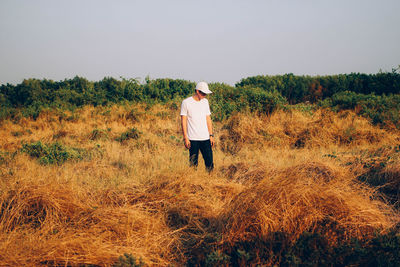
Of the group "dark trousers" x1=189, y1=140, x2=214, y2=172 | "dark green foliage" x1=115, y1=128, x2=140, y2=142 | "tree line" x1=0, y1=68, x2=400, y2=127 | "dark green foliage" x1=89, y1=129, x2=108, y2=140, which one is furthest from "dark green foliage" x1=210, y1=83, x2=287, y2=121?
"dark trousers" x1=189, y1=140, x2=214, y2=172

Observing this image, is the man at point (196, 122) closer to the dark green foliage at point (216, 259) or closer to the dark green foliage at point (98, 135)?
the dark green foliage at point (216, 259)

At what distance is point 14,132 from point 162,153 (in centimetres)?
691

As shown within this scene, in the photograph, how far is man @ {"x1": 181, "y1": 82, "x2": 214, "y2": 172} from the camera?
15.1 feet

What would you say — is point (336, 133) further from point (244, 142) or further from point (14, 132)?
point (14, 132)

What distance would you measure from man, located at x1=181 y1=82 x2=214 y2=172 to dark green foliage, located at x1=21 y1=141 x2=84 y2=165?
3447mm

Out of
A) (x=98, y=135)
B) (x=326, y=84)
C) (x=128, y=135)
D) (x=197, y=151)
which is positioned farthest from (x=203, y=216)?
(x=326, y=84)

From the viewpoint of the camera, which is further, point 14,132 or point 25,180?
point 14,132

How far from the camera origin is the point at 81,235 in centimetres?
287

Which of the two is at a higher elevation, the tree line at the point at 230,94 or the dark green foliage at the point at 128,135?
the tree line at the point at 230,94

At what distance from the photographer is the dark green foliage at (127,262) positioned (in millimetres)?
2422

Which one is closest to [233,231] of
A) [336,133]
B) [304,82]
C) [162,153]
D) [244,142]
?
[162,153]

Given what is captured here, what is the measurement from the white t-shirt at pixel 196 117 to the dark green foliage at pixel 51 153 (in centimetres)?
353

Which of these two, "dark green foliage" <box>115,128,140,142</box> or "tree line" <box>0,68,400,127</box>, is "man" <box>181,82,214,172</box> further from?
"tree line" <box>0,68,400,127</box>

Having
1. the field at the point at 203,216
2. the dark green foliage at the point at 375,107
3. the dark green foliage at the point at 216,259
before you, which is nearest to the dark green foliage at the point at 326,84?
the dark green foliage at the point at 375,107
